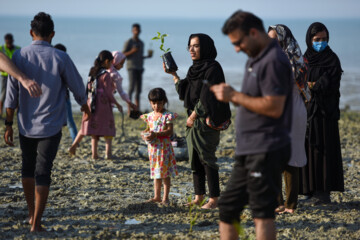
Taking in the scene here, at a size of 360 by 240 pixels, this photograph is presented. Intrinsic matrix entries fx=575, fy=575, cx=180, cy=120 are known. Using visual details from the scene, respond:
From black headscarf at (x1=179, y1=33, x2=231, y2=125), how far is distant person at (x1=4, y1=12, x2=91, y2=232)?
1261mm

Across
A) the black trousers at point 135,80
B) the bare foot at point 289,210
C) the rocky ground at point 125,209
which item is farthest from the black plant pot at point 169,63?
the black trousers at point 135,80

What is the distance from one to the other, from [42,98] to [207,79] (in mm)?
1614

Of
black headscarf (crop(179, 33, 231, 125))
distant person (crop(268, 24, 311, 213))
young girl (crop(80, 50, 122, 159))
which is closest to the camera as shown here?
distant person (crop(268, 24, 311, 213))

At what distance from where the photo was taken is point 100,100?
847 centimetres

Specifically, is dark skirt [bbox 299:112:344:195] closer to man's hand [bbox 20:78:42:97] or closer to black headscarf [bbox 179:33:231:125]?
black headscarf [bbox 179:33:231:125]

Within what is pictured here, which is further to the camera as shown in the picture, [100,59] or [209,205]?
[100,59]

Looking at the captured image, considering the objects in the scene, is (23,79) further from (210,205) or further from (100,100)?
(100,100)

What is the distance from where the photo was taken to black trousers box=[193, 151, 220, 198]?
5.87m

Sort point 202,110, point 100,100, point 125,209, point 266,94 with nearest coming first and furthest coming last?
point 266,94 < point 202,110 < point 125,209 < point 100,100

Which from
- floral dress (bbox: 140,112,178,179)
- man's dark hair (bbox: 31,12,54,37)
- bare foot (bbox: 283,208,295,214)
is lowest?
bare foot (bbox: 283,208,295,214)

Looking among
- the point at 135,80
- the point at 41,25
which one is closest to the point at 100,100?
the point at 41,25

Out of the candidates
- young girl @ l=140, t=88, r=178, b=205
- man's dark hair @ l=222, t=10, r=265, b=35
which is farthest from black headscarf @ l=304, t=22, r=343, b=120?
man's dark hair @ l=222, t=10, r=265, b=35

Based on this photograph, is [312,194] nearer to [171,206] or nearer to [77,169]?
[171,206]

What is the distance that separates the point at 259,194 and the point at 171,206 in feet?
7.23
